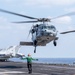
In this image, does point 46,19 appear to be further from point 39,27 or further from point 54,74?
point 54,74

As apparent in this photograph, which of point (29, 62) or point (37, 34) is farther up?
point (37, 34)

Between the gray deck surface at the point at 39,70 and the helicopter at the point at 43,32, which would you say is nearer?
the gray deck surface at the point at 39,70

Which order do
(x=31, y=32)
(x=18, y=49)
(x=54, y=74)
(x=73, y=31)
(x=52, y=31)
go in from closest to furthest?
(x=54, y=74) < (x=73, y=31) < (x=52, y=31) < (x=31, y=32) < (x=18, y=49)

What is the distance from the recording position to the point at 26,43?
176 feet

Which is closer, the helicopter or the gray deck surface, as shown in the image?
the gray deck surface

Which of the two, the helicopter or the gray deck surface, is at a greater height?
the helicopter

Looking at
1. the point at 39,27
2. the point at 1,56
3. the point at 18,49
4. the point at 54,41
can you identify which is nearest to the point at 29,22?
the point at 39,27

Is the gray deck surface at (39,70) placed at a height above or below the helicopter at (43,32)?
below

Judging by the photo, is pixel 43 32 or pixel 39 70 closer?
pixel 39 70

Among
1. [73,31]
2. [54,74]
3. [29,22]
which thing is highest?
[29,22]

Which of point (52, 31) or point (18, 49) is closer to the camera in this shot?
point (52, 31)

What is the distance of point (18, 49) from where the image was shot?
10688cm

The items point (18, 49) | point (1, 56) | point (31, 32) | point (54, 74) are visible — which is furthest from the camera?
point (18, 49)

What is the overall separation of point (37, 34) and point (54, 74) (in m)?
21.0
